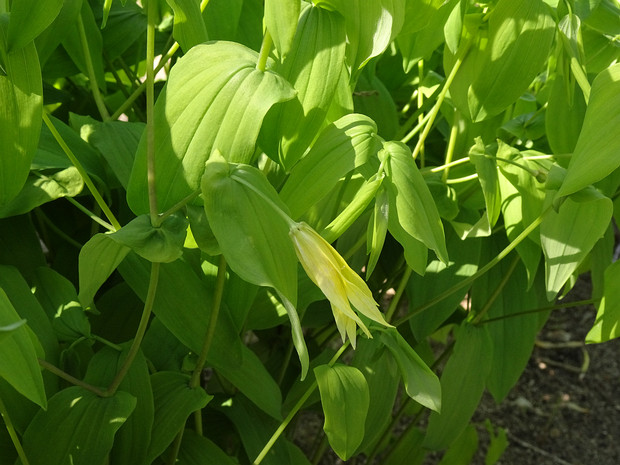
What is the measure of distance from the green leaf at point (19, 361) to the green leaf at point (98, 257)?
0.06 meters

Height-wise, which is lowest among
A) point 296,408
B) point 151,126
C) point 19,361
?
point 296,408

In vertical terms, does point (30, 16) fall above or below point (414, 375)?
above

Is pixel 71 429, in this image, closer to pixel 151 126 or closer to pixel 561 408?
pixel 151 126

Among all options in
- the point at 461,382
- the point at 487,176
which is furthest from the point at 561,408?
the point at 487,176

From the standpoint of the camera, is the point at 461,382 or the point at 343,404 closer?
the point at 343,404

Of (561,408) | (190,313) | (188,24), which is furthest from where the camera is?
(561,408)

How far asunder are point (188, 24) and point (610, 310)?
0.40 meters

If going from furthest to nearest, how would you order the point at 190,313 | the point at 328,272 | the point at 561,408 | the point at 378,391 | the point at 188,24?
the point at 561,408
the point at 378,391
the point at 190,313
the point at 188,24
the point at 328,272

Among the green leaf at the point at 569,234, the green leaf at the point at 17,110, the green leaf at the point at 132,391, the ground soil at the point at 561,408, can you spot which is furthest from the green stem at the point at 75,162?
the ground soil at the point at 561,408

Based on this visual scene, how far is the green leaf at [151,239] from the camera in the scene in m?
0.47

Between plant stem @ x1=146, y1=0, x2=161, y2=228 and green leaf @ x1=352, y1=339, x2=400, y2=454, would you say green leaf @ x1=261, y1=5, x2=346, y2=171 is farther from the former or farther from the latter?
green leaf @ x1=352, y1=339, x2=400, y2=454

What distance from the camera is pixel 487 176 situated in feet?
1.94

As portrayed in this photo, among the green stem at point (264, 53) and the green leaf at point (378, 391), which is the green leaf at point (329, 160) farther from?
the green leaf at point (378, 391)

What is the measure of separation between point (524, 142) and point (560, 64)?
0.21 m
